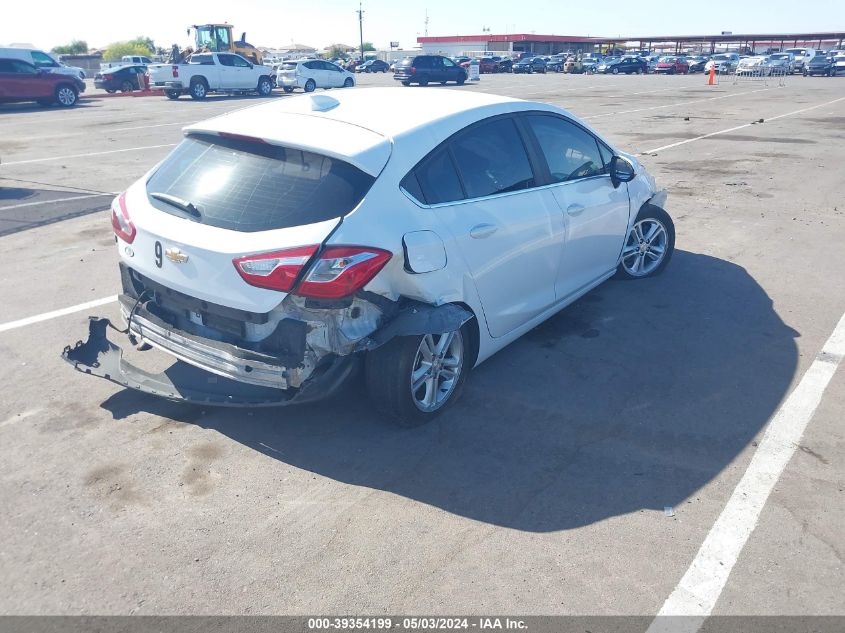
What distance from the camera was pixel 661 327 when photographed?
19.5 ft

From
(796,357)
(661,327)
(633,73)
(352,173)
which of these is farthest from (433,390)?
(633,73)

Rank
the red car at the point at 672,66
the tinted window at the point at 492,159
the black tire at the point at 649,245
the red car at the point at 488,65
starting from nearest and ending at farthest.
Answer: the tinted window at the point at 492,159, the black tire at the point at 649,245, the red car at the point at 672,66, the red car at the point at 488,65

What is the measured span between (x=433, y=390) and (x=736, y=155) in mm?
12395

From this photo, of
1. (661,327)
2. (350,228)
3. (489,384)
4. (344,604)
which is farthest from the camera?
(661,327)

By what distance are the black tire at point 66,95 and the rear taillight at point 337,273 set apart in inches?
1067

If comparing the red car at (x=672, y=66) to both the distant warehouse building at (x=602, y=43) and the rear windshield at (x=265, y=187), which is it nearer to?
the distant warehouse building at (x=602, y=43)

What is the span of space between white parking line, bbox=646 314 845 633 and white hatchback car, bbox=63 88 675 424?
167 centimetres

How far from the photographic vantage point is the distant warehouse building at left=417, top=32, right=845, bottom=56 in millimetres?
99062

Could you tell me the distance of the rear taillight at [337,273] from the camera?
3717 millimetres

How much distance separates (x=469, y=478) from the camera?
3932 mm

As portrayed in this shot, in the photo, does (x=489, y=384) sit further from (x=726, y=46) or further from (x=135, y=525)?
(x=726, y=46)

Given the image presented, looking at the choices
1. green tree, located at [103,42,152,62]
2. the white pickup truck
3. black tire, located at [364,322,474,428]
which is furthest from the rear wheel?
green tree, located at [103,42,152,62]

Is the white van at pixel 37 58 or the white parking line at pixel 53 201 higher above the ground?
the white van at pixel 37 58

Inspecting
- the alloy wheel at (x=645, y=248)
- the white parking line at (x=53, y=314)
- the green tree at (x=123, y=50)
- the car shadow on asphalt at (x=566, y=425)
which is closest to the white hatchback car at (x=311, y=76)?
the alloy wheel at (x=645, y=248)
